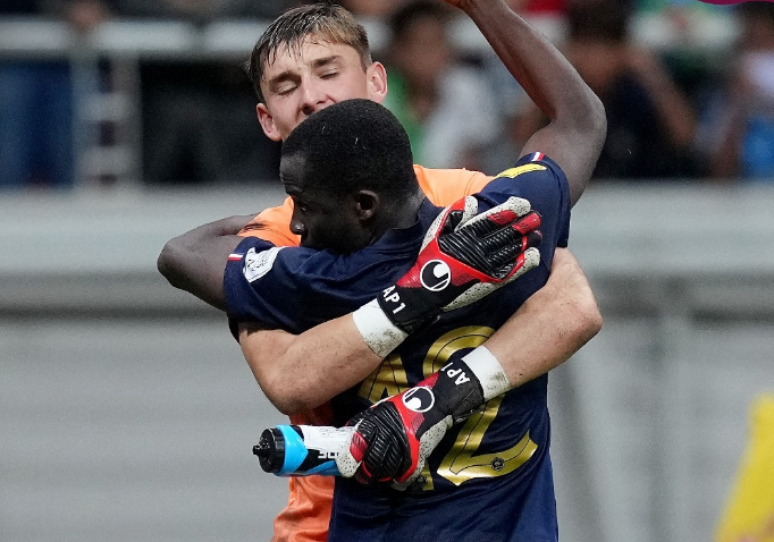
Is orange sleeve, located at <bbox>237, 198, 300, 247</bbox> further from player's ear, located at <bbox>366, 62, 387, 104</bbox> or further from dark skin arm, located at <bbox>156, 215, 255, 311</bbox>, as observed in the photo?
player's ear, located at <bbox>366, 62, 387, 104</bbox>

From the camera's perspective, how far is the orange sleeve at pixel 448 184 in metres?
3.39

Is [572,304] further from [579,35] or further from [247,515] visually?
[579,35]

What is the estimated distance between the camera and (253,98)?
7.70 metres

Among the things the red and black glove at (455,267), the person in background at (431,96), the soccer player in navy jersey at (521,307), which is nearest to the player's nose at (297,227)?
the soccer player in navy jersey at (521,307)

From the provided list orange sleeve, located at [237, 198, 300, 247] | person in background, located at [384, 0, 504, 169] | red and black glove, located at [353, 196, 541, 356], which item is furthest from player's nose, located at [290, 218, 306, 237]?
person in background, located at [384, 0, 504, 169]

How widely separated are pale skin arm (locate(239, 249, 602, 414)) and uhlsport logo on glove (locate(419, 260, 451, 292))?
20cm

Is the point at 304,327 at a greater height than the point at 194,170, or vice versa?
the point at 194,170

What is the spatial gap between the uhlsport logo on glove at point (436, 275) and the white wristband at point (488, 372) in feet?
0.79

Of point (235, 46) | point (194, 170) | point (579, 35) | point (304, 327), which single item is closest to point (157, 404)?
point (194, 170)

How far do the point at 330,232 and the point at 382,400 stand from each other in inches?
15.8

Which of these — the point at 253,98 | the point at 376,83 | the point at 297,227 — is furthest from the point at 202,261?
the point at 253,98

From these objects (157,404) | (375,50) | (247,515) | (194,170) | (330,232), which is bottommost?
(247,515)

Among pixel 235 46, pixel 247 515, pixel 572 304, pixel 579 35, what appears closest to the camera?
pixel 572 304

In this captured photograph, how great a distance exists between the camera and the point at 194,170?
7781 mm
